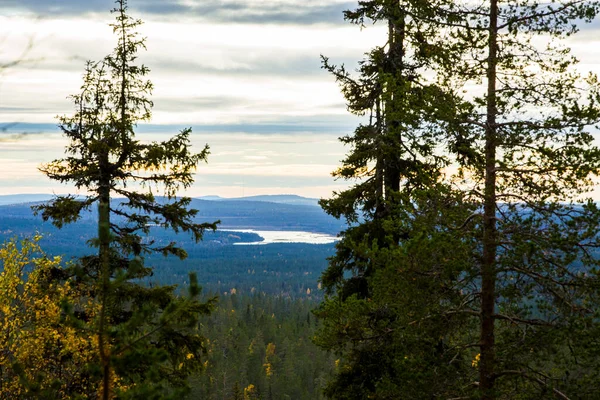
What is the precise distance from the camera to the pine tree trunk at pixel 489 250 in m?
11.4

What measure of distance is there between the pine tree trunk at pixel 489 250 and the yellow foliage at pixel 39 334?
8328mm

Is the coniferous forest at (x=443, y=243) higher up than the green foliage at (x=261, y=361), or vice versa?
the coniferous forest at (x=443, y=243)

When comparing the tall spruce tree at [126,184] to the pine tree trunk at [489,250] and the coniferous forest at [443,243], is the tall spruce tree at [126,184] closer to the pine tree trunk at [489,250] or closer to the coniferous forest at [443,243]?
the coniferous forest at [443,243]

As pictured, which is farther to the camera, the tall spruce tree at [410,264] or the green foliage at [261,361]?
the green foliage at [261,361]

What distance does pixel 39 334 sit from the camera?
48.6 ft

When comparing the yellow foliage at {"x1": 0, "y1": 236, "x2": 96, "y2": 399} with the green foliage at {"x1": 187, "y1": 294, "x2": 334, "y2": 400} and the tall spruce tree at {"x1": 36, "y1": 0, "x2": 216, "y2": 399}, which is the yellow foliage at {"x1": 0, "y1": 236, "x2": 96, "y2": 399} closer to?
the tall spruce tree at {"x1": 36, "y1": 0, "x2": 216, "y2": 399}

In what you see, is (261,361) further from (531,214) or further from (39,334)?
(531,214)

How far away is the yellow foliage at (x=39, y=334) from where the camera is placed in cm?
1437

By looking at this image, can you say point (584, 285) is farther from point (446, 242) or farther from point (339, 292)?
point (339, 292)

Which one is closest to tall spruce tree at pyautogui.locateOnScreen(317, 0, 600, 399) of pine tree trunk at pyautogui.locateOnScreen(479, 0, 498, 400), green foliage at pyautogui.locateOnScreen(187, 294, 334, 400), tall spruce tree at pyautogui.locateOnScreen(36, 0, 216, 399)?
pine tree trunk at pyautogui.locateOnScreen(479, 0, 498, 400)

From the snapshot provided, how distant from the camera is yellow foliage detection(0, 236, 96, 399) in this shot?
47.1ft

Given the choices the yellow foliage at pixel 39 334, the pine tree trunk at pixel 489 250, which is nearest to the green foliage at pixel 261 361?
the yellow foliage at pixel 39 334

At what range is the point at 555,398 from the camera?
1080 cm

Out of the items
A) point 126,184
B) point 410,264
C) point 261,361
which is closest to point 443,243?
point 410,264
